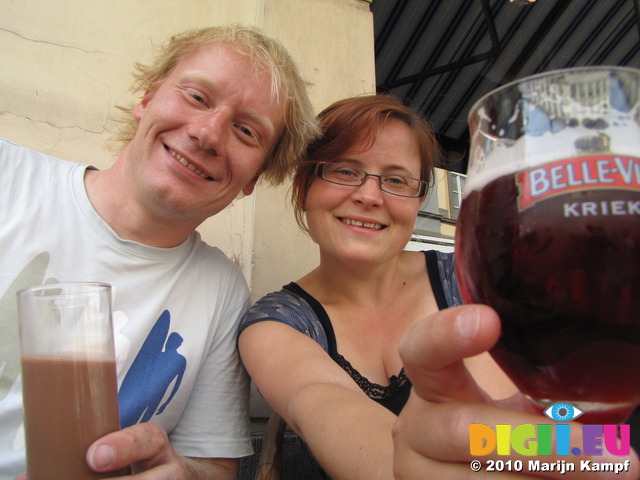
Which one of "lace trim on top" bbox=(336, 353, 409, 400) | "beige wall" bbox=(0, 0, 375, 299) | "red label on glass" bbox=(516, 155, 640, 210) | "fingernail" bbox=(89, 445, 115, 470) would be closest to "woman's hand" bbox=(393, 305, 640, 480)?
"red label on glass" bbox=(516, 155, 640, 210)

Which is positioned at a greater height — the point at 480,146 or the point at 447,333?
the point at 480,146

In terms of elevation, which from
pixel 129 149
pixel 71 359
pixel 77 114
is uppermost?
pixel 77 114

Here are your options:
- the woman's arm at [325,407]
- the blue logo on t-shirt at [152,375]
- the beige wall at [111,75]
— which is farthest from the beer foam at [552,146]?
the beige wall at [111,75]

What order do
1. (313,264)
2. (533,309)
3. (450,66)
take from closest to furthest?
(533,309) → (313,264) → (450,66)

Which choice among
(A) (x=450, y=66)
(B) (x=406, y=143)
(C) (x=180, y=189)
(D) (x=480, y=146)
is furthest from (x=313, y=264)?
(A) (x=450, y=66)

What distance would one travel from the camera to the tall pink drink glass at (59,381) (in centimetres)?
65

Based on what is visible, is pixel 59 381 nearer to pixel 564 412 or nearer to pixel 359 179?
pixel 564 412

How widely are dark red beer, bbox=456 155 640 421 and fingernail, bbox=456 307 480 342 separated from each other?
38mm

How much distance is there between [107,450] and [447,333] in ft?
1.82

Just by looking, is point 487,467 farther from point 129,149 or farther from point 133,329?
point 129,149

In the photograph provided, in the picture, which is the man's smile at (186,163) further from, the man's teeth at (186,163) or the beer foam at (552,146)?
the beer foam at (552,146)

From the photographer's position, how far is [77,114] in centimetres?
208

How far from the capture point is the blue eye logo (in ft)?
1.25

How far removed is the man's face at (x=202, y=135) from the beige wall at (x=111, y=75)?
849 millimetres
